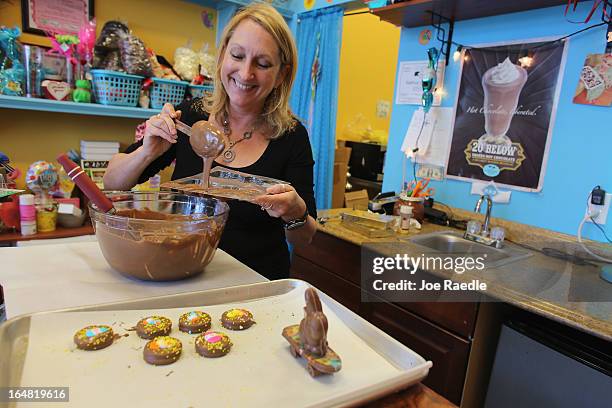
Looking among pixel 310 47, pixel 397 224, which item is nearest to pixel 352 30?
A: pixel 310 47

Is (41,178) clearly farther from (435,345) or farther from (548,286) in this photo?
(548,286)

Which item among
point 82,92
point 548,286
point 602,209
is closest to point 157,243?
Result: point 548,286

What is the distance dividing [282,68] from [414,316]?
1047mm

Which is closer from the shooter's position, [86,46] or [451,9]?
[451,9]

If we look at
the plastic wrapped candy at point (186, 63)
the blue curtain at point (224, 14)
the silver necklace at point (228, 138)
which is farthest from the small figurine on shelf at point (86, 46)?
the silver necklace at point (228, 138)

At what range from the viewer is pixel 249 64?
124 centimetres

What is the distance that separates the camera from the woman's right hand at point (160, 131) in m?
1.10

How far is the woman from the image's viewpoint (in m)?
1.24

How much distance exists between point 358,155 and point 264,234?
85.7 inches

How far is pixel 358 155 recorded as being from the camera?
337 centimetres

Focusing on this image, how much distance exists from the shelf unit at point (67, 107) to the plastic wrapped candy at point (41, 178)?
274 millimetres

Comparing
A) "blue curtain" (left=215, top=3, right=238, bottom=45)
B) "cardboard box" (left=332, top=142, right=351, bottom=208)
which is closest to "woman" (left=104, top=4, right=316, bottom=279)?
"blue curtain" (left=215, top=3, right=238, bottom=45)

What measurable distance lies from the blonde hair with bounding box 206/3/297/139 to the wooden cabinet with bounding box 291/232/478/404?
0.68 metres

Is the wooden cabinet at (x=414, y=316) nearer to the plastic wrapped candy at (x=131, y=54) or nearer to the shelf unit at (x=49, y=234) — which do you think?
the shelf unit at (x=49, y=234)
